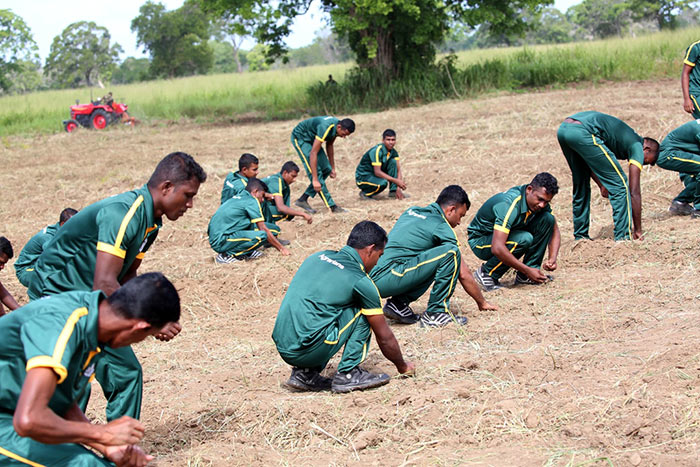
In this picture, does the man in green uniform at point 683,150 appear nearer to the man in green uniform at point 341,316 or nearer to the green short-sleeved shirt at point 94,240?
the man in green uniform at point 341,316

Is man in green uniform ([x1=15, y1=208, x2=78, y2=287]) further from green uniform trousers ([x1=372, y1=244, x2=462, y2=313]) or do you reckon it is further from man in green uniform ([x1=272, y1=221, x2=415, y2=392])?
man in green uniform ([x1=272, y1=221, x2=415, y2=392])

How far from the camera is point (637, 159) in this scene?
7633 mm

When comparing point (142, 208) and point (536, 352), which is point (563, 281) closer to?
point (536, 352)

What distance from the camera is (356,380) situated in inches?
190

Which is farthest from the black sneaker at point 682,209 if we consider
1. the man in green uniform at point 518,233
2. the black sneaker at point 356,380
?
the black sneaker at point 356,380

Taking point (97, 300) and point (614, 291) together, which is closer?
point (97, 300)

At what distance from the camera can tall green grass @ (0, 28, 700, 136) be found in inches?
765

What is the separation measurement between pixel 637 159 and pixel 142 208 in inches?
216

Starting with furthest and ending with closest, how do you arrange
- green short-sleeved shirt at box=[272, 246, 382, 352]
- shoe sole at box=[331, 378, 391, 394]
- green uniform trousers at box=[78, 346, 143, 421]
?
1. shoe sole at box=[331, 378, 391, 394]
2. green short-sleeved shirt at box=[272, 246, 382, 352]
3. green uniform trousers at box=[78, 346, 143, 421]

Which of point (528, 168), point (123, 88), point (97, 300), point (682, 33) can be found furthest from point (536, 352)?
point (123, 88)

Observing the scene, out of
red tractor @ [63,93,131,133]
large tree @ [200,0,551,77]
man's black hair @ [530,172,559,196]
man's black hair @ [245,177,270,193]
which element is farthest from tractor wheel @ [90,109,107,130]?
man's black hair @ [530,172,559,196]

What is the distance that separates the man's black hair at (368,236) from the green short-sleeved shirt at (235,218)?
13.2 feet

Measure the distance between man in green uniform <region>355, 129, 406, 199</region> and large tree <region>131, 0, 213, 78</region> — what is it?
39.8 metres

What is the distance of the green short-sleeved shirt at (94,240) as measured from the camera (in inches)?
159
